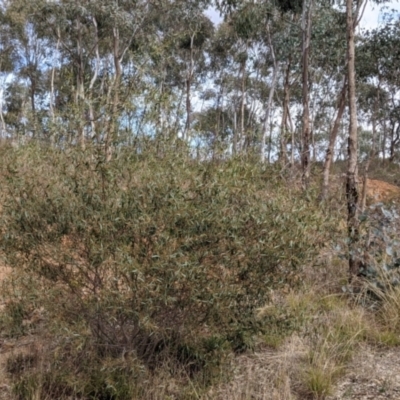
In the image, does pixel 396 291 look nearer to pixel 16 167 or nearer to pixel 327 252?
pixel 327 252

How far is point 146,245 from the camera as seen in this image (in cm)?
325

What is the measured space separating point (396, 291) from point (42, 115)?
12.9ft

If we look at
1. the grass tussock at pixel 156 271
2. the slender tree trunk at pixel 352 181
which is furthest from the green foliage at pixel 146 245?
the slender tree trunk at pixel 352 181

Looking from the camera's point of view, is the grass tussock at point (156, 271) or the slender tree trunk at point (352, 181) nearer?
the grass tussock at point (156, 271)

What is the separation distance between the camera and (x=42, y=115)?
4.28 metres

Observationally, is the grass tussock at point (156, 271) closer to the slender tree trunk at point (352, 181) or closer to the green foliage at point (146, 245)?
the green foliage at point (146, 245)

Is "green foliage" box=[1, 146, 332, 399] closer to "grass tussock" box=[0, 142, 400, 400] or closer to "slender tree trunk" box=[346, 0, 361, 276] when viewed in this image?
"grass tussock" box=[0, 142, 400, 400]

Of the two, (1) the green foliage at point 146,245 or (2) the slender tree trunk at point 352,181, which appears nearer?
(1) the green foliage at point 146,245

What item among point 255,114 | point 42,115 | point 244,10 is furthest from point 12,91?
point 42,115

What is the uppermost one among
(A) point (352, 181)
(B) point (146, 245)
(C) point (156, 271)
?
(A) point (352, 181)

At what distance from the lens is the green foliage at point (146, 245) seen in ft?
10.6

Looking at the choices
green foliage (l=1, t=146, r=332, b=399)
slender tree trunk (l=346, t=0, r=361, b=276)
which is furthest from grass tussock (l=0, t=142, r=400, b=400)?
slender tree trunk (l=346, t=0, r=361, b=276)

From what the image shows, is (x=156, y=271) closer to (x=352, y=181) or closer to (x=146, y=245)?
(x=146, y=245)

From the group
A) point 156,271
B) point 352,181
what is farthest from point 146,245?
point 352,181
